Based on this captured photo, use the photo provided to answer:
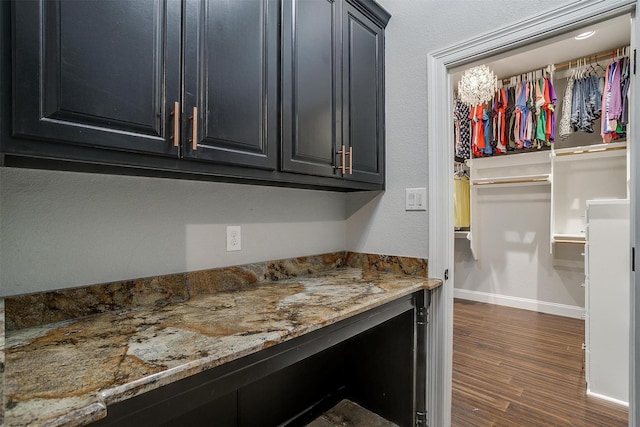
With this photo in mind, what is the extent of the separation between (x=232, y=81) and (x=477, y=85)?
9.09ft

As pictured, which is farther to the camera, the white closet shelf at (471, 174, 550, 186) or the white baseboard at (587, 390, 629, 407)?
the white closet shelf at (471, 174, 550, 186)

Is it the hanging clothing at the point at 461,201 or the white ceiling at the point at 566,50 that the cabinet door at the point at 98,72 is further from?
the hanging clothing at the point at 461,201

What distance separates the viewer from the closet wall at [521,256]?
3.57 meters

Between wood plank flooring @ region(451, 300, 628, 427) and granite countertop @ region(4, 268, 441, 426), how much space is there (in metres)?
1.22

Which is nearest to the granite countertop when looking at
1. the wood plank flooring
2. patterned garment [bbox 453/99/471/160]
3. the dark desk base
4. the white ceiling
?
the dark desk base

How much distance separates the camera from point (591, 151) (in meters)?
3.23

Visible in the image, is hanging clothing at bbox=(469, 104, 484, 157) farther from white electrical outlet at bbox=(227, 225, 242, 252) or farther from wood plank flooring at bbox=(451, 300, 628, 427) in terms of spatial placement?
white electrical outlet at bbox=(227, 225, 242, 252)

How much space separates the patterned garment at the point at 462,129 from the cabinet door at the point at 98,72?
359 centimetres

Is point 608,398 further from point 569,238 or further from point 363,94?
point 363,94

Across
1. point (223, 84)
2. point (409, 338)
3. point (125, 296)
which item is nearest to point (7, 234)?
point (125, 296)

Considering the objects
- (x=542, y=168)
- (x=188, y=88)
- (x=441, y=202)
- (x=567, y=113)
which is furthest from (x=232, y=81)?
(x=542, y=168)

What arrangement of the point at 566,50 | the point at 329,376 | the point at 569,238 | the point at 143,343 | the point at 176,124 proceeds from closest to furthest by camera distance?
the point at 143,343
the point at 176,124
the point at 329,376
the point at 566,50
the point at 569,238

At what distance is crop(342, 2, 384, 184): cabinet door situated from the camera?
1.64 metres

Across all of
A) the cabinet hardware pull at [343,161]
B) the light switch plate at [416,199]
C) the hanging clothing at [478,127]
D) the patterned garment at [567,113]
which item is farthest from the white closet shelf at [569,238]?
the cabinet hardware pull at [343,161]
